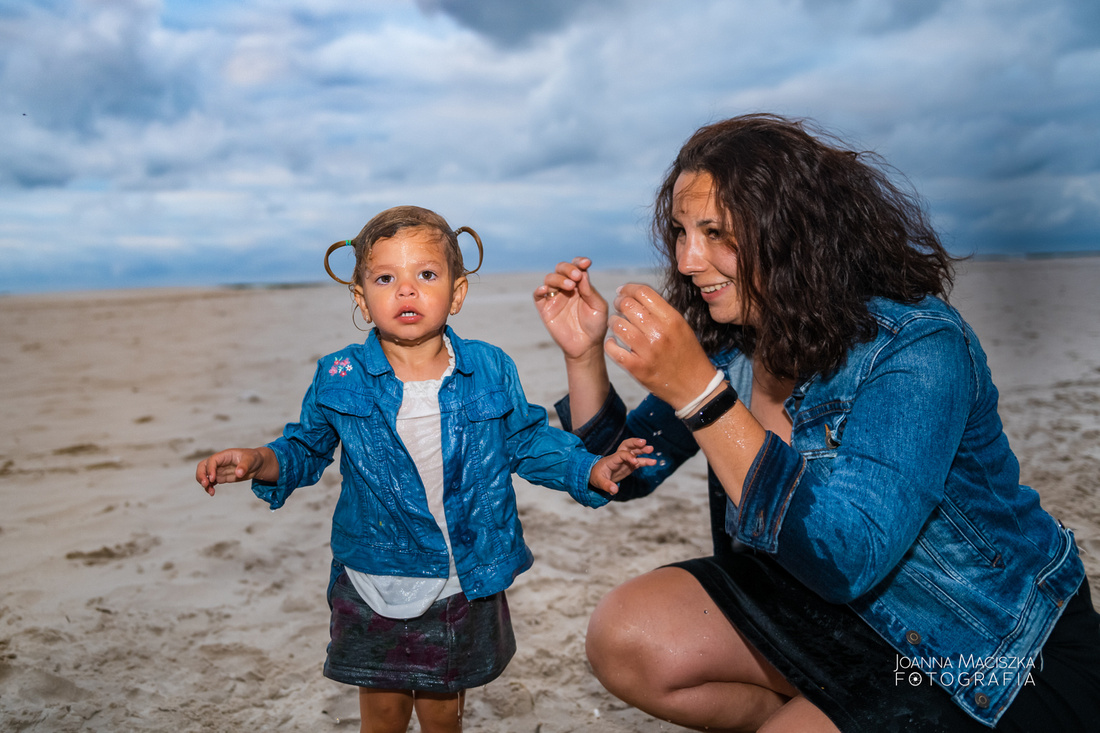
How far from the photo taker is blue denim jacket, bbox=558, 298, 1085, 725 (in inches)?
65.6

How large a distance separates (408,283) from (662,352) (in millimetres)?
682

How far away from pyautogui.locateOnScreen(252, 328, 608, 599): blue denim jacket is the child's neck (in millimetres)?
41

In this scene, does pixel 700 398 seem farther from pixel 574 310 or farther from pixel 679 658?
pixel 679 658

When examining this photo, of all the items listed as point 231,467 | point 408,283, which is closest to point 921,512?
point 408,283

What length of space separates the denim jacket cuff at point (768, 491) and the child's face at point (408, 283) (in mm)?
863

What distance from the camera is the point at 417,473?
2002 millimetres

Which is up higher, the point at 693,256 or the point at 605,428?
the point at 693,256

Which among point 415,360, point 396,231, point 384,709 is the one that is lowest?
point 384,709

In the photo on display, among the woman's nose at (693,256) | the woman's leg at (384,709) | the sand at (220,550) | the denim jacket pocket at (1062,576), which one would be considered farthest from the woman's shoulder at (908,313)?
the woman's leg at (384,709)

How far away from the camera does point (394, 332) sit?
2.00m

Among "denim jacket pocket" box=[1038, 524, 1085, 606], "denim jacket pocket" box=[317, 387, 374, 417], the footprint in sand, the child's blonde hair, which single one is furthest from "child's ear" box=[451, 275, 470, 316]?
the footprint in sand

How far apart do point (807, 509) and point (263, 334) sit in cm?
996

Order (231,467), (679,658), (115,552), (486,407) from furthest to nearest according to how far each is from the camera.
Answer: (115,552), (679,658), (486,407), (231,467)

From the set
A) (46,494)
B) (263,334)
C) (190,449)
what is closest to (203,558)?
(46,494)
